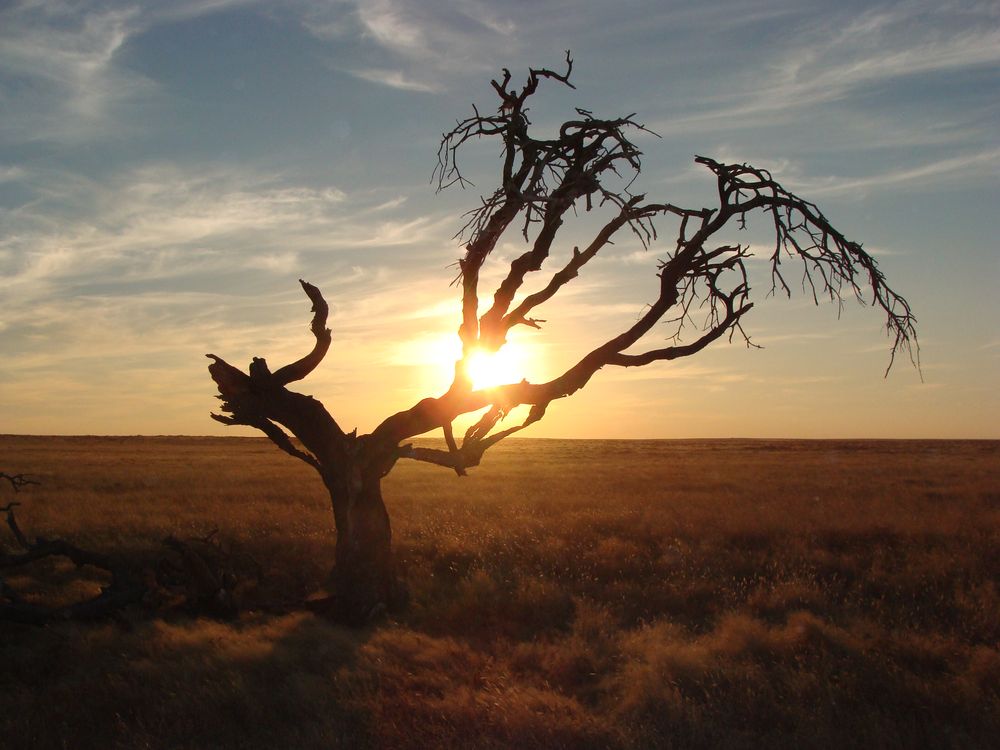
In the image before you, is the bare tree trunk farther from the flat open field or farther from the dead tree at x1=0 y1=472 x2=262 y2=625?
the dead tree at x1=0 y1=472 x2=262 y2=625

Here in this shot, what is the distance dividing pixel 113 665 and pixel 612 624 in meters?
5.10

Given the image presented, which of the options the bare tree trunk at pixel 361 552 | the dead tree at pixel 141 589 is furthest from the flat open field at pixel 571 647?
the bare tree trunk at pixel 361 552

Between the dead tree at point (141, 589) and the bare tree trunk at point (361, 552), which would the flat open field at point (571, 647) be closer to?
the dead tree at point (141, 589)

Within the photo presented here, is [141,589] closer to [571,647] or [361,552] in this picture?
[361,552]

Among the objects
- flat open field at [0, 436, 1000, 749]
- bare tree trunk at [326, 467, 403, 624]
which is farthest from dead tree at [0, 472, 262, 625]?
Result: bare tree trunk at [326, 467, 403, 624]

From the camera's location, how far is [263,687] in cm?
735

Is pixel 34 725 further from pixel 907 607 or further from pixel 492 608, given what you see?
pixel 907 607

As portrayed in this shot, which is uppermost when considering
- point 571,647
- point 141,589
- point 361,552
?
point 361,552

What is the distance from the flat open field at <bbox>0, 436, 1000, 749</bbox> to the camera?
6496 mm

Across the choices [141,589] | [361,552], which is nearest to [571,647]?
[361,552]

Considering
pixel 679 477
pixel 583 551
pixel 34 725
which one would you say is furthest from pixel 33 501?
pixel 679 477

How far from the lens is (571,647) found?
8469 mm

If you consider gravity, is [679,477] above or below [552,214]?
below

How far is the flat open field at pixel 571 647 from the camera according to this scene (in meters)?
6.50
